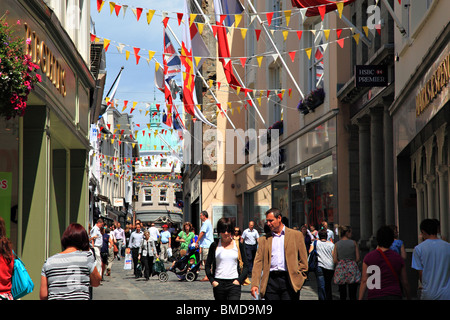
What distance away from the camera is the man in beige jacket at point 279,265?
909 centimetres

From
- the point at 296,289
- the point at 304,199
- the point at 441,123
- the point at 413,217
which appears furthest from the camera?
the point at 304,199

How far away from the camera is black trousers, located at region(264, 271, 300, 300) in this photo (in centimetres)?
906

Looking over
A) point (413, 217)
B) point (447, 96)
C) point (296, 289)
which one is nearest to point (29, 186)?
point (296, 289)

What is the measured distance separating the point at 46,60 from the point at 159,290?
300 inches

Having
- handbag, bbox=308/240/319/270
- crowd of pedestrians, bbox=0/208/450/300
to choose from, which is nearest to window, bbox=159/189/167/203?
handbag, bbox=308/240/319/270

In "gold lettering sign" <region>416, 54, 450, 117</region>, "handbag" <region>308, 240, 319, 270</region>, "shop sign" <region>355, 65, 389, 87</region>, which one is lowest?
"handbag" <region>308, 240, 319, 270</region>

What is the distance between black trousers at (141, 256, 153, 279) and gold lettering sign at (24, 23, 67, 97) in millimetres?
8813

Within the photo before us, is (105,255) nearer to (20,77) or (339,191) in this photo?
(339,191)

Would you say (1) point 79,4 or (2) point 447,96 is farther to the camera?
(1) point 79,4

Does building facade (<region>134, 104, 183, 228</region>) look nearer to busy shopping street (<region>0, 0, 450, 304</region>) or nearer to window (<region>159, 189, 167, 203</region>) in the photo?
window (<region>159, 189, 167, 203</region>)

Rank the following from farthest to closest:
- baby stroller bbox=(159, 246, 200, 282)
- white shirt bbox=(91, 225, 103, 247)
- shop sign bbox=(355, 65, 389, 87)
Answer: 1. baby stroller bbox=(159, 246, 200, 282)
2. white shirt bbox=(91, 225, 103, 247)
3. shop sign bbox=(355, 65, 389, 87)
